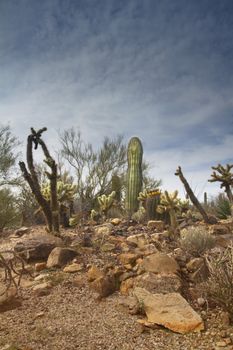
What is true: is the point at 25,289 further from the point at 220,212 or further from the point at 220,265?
the point at 220,212

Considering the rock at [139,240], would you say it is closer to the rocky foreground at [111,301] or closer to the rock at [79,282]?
the rocky foreground at [111,301]

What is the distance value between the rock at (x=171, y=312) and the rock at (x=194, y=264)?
946 millimetres

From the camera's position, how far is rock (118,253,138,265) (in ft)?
15.9

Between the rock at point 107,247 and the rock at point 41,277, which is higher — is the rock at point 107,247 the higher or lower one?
the higher one

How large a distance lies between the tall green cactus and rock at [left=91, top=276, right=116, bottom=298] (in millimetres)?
6787

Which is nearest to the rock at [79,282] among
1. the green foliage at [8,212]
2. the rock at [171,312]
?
the rock at [171,312]

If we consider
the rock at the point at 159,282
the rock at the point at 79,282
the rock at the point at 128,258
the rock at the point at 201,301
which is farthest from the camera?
the rock at the point at 128,258

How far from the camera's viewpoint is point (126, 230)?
7012mm

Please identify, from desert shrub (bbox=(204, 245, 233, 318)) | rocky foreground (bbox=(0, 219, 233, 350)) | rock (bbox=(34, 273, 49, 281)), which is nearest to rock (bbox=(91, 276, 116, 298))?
rocky foreground (bbox=(0, 219, 233, 350))

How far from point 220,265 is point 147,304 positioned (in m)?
0.99

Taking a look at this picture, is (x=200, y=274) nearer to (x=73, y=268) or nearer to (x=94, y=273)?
(x=94, y=273)

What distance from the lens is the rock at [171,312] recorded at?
335 cm

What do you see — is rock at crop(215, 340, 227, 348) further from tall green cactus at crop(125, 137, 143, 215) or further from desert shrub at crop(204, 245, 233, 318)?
tall green cactus at crop(125, 137, 143, 215)

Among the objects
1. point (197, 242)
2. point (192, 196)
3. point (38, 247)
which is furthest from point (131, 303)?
point (192, 196)
